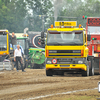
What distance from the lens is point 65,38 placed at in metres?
15.2

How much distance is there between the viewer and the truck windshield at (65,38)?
49.5 ft

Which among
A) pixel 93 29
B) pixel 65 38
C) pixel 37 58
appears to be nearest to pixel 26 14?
pixel 37 58

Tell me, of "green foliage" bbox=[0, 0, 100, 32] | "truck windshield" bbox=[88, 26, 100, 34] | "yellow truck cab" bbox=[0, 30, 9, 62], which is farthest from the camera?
"green foliage" bbox=[0, 0, 100, 32]

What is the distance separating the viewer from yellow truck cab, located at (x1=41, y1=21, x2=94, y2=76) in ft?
49.5

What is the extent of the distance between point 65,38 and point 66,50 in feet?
1.91

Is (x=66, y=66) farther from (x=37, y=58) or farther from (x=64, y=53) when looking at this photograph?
(x=37, y=58)

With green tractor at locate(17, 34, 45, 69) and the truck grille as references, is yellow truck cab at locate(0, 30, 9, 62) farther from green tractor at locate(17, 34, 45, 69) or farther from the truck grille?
the truck grille

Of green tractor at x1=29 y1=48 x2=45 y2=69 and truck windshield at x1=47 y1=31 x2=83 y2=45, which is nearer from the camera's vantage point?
truck windshield at x1=47 y1=31 x2=83 y2=45

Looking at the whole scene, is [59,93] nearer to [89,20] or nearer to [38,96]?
[38,96]

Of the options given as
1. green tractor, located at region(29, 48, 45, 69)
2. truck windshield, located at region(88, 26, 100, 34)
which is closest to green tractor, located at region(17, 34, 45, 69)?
green tractor, located at region(29, 48, 45, 69)

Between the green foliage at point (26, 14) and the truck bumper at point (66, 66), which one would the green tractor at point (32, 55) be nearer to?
the truck bumper at point (66, 66)

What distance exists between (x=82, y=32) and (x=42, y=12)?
209ft

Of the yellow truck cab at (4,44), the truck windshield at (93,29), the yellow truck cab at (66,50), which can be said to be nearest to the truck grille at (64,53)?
the yellow truck cab at (66,50)

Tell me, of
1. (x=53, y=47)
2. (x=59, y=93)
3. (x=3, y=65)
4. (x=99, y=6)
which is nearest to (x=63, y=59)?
(x=53, y=47)
